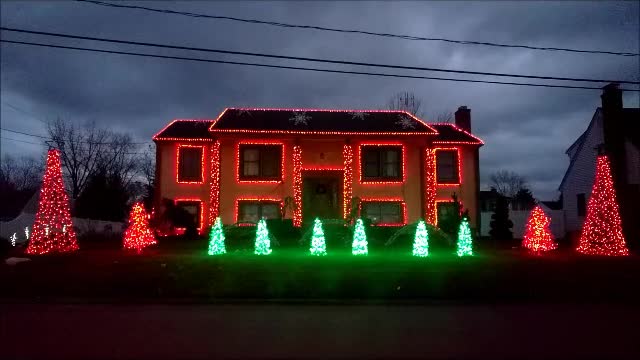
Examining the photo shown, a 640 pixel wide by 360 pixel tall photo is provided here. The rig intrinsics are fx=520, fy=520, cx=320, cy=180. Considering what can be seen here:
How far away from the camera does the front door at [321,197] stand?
2581 centimetres

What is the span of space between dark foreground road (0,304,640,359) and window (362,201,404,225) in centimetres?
1316

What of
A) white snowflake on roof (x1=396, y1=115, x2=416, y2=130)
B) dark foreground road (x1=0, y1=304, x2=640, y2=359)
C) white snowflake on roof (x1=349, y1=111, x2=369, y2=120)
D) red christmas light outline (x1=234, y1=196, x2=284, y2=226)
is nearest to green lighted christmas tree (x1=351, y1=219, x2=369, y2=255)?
dark foreground road (x1=0, y1=304, x2=640, y2=359)

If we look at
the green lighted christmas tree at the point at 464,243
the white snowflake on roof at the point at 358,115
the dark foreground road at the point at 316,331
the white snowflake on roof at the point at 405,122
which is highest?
the white snowflake on roof at the point at 358,115

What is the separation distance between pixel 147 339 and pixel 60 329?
2.04 meters

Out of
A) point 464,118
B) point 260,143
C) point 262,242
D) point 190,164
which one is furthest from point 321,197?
point 464,118

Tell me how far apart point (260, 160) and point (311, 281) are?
12.5m

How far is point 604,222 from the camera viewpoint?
18.4 metres

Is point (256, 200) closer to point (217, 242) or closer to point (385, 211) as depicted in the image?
point (385, 211)

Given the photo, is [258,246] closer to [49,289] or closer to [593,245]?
[49,289]

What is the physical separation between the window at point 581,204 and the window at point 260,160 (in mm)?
19178

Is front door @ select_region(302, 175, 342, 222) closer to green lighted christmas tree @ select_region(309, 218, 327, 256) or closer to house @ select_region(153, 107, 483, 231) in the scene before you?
house @ select_region(153, 107, 483, 231)

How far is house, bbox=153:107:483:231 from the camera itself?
2534 cm

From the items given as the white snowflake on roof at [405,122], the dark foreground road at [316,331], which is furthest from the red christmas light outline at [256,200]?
the dark foreground road at [316,331]

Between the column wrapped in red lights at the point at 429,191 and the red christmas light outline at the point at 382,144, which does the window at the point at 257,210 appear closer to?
the red christmas light outline at the point at 382,144
